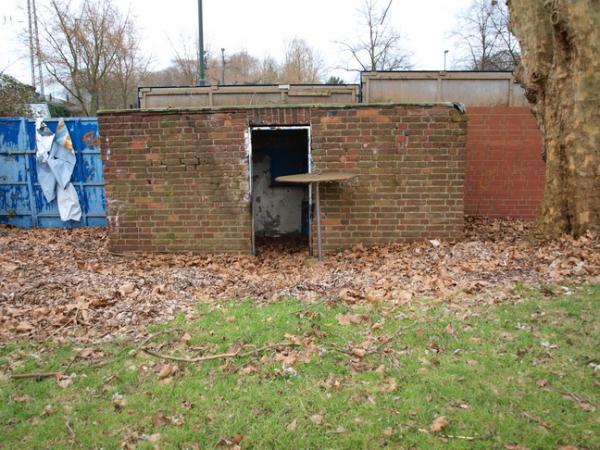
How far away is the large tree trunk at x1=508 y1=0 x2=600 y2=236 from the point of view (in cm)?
554

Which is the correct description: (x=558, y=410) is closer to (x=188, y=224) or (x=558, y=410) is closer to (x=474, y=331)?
(x=474, y=331)

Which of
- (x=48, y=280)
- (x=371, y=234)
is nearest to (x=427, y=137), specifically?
(x=371, y=234)

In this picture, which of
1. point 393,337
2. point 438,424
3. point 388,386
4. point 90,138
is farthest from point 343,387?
point 90,138

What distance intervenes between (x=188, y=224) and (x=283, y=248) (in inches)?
81.9

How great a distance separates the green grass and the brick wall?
3.01 metres

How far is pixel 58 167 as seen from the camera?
976 centimetres

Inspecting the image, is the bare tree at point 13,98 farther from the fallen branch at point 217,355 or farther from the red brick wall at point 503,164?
the red brick wall at point 503,164

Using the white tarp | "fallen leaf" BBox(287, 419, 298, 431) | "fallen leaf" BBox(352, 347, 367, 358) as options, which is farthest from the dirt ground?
the white tarp

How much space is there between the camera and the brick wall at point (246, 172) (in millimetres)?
7070

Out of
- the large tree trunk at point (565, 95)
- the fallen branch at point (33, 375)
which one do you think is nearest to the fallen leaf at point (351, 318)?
the fallen branch at point (33, 375)

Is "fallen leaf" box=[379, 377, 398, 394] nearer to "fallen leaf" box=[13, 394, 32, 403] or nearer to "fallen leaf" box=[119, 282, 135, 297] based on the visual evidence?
"fallen leaf" box=[13, 394, 32, 403]

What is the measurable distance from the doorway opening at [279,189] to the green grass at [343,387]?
5614 millimetres

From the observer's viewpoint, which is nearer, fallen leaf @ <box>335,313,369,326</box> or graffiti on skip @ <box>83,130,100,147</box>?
fallen leaf @ <box>335,313,369,326</box>

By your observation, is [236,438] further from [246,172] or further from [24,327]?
[246,172]
